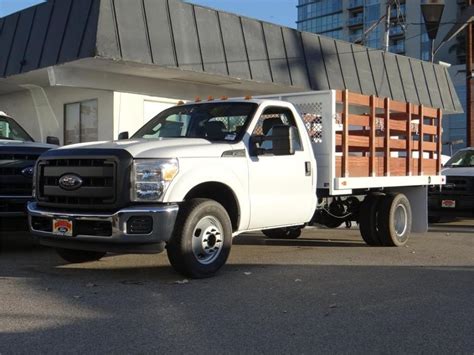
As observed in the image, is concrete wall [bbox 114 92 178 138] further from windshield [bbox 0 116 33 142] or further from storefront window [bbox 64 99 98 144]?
windshield [bbox 0 116 33 142]

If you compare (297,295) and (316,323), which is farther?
(297,295)

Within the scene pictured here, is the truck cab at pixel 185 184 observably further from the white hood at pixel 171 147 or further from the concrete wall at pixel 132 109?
the concrete wall at pixel 132 109

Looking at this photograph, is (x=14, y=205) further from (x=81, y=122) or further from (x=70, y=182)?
(x=81, y=122)

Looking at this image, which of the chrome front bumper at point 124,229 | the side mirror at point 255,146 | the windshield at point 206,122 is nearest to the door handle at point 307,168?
the side mirror at point 255,146

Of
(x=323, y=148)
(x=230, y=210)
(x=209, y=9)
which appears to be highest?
(x=209, y=9)

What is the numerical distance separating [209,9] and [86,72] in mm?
3079

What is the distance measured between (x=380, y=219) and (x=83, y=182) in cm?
520

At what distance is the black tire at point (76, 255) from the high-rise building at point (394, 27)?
6052 cm

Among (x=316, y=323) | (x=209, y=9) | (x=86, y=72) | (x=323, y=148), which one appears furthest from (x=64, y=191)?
(x=209, y=9)

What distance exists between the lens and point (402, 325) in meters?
4.99

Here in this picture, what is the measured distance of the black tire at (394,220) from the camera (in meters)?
9.69

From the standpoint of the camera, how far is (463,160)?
595 inches

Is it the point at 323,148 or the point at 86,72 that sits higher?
the point at 86,72

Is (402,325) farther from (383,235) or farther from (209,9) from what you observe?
(209,9)
